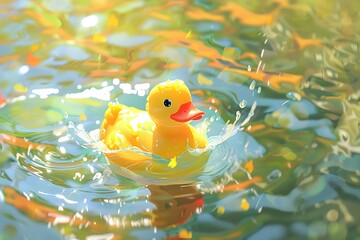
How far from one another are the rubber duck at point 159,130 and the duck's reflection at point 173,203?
0.07 metres

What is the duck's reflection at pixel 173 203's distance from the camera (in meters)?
1.12

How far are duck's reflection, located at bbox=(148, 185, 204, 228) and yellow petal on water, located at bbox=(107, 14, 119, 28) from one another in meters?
0.76

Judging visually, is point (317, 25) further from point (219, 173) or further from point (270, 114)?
point (219, 173)

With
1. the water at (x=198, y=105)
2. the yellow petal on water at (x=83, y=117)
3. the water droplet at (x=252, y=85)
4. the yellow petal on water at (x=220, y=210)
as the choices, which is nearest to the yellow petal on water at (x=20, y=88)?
the water at (x=198, y=105)

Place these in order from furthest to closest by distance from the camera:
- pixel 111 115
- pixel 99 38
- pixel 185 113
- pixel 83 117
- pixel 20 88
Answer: pixel 99 38
pixel 20 88
pixel 83 117
pixel 111 115
pixel 185 113

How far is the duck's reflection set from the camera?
3.66ft

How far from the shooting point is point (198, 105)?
4.85 ft

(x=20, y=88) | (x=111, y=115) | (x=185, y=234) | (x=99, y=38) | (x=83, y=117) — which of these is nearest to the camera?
(x=185, y=234)

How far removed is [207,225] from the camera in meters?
1.09

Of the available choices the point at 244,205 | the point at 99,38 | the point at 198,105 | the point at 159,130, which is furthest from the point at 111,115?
the point at 99,38

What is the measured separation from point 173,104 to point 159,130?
0.25ft

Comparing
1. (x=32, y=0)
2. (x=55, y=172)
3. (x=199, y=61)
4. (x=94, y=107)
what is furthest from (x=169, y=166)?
(x=32, y=0)

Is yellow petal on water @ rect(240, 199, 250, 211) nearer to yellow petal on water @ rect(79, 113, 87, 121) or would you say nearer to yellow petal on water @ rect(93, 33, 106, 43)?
yellow petal on water @ rect(79, 113, 87, 121)

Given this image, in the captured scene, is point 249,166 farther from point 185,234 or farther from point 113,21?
point 113,21
